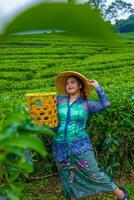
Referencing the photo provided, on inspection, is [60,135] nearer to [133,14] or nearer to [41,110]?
[41,110]

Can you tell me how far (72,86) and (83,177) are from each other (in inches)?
24.9

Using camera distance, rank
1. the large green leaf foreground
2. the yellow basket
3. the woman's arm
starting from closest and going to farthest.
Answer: the large green leaf foreground → the yellow basket → the woman's arm

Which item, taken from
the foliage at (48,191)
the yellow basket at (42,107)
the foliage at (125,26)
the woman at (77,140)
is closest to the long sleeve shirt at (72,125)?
the woman at (77,140)

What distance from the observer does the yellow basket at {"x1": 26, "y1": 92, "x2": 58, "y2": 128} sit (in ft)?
9.45

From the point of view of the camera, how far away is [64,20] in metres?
0.28

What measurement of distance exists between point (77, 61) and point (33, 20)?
320 inches

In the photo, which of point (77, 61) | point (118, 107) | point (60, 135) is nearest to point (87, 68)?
point (77, 61)

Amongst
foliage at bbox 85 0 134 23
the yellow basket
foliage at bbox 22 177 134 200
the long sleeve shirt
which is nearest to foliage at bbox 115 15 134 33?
foliage at bbox 85 0 134 23

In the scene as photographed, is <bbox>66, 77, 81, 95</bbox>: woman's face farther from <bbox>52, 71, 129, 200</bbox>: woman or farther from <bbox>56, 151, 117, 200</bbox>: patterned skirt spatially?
<bbox>56, 151, 117, 200</bbox>: patterned skirt

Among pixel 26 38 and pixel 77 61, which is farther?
pixel 77 61

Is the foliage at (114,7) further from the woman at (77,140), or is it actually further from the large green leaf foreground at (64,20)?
the woman at (77,140)

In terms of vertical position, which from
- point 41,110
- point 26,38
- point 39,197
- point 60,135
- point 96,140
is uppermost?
point 26,38

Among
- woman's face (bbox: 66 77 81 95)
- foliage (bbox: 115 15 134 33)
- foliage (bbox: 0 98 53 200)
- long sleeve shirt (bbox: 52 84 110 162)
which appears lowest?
long sleeve shirt (bbox: 52 84 110 162)

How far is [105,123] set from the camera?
4.16 m
